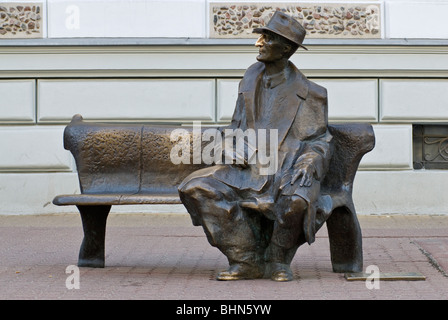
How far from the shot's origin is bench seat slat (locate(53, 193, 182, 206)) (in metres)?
7.30

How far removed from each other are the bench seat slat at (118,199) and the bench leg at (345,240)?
121cm

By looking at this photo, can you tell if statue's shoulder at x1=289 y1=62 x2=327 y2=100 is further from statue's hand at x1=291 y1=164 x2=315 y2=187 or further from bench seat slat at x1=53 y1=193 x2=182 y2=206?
bench seat slat at x1=53 y1=193 x2=182 y2=206

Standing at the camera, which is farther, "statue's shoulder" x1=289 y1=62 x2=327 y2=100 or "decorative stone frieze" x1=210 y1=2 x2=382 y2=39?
"decorative stone frieze" x1=210 y1=2 x2=382 y2=39

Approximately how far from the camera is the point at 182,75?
13.1m

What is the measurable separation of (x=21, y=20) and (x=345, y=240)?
710 centimetres

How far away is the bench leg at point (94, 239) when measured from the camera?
7949 mm

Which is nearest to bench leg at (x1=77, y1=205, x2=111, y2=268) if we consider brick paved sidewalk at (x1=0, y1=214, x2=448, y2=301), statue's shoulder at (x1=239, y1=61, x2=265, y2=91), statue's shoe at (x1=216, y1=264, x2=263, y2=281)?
brick paved sidewalk at (x1=0, y1=214, x2=448, y2=301)

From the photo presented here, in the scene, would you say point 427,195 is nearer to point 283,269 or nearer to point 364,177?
point 364,177

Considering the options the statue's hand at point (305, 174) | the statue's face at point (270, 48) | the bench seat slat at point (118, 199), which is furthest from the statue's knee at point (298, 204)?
the statue's face at point (270, 48)

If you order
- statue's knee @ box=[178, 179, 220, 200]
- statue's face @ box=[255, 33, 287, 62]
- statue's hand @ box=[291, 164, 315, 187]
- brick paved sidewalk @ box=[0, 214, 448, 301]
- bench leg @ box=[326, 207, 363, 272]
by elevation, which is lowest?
brick paved sidewalk @ box=[0, 214, 448, 301]

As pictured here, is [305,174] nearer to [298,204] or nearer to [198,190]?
[298,204]

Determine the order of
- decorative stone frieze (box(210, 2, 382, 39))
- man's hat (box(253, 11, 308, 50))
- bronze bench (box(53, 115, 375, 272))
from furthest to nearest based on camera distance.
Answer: decorative stone frieze (box(210, 2, 382, 39)) < bronze bench (box(53, 115, 375, 272)) < man's hat (box(253, 11, 308, 50))

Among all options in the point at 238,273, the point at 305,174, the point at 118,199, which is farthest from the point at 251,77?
the point at 238,273

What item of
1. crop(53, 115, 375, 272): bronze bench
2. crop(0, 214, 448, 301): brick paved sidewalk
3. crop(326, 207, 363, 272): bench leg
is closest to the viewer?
crop(0, 214, 448, 301): brick paved sidewalk
